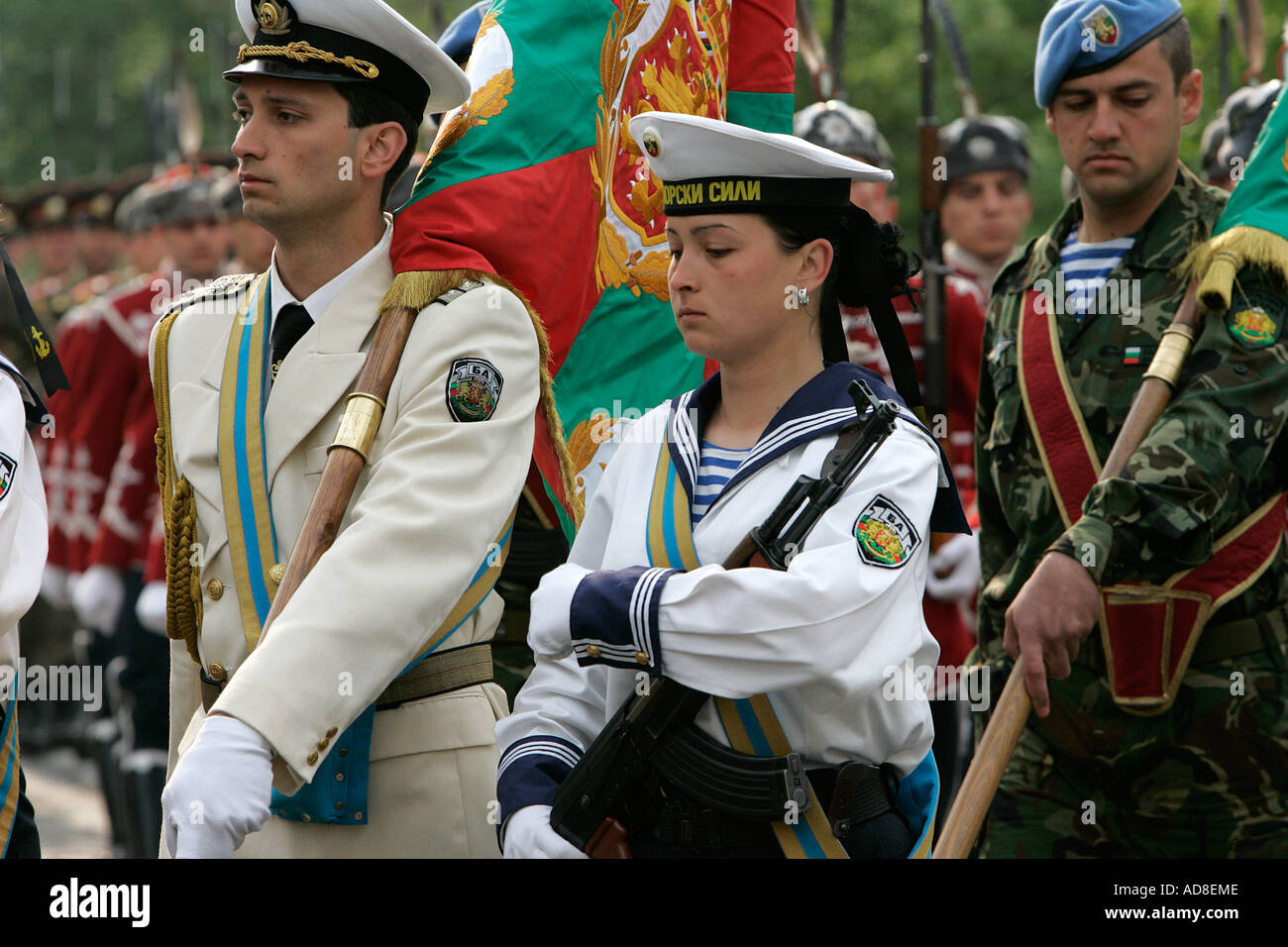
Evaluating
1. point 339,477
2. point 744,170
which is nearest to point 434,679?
point 339,477

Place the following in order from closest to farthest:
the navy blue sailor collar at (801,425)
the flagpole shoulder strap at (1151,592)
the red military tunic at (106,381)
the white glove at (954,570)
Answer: the navy blue sailor collar at (801,425), the flagpole shoulder strap at (1151,592), the white glove at (954,570), the red military tunic at (106,381)

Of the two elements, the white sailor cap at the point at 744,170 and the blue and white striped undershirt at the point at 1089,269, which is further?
the blue and white striped undershirt at the point at 1089,269

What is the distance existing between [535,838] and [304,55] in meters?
1.64

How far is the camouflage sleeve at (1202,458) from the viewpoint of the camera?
14.3 feet

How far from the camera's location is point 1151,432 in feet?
14.6

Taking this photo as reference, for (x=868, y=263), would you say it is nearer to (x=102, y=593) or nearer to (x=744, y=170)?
(x=744, y=170)

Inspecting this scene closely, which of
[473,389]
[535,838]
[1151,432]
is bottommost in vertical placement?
[535,838]

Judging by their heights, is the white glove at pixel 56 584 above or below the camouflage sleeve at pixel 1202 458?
below

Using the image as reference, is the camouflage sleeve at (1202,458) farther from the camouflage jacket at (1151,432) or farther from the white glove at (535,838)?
the white glove at (535,838)

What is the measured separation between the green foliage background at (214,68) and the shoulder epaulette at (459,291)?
3.22 feet

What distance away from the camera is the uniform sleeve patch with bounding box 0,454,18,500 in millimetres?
3965

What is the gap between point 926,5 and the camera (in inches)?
295

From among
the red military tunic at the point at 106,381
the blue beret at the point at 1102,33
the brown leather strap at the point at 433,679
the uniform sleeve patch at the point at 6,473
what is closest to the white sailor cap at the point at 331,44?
the uniform sleeve patch at the point at 6,473

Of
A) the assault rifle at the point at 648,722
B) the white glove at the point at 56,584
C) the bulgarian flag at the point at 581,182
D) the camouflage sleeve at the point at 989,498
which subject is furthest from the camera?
the white glove at the point at 56,584
